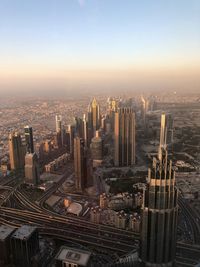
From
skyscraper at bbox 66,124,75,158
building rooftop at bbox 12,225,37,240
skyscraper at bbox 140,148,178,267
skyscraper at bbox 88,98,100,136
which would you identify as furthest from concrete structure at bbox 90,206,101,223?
skyscraper at bbox 88,98,100,136

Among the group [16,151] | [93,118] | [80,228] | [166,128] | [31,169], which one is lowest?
[80,228]

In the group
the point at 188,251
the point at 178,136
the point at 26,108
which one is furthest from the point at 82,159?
the point at 26,108

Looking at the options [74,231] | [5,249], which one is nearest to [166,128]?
[74,231]

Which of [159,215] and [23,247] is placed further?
[23,247]

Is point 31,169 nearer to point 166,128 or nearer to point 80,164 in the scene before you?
point 80,164

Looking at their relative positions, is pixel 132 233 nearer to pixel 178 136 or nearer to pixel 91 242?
pixel 91 242

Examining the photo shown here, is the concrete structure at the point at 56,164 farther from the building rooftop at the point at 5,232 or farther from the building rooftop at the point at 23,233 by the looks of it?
the building rooftop at the point at 23,233

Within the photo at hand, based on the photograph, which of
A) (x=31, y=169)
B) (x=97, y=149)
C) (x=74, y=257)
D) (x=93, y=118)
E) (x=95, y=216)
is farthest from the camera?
(x=93, y=118)
